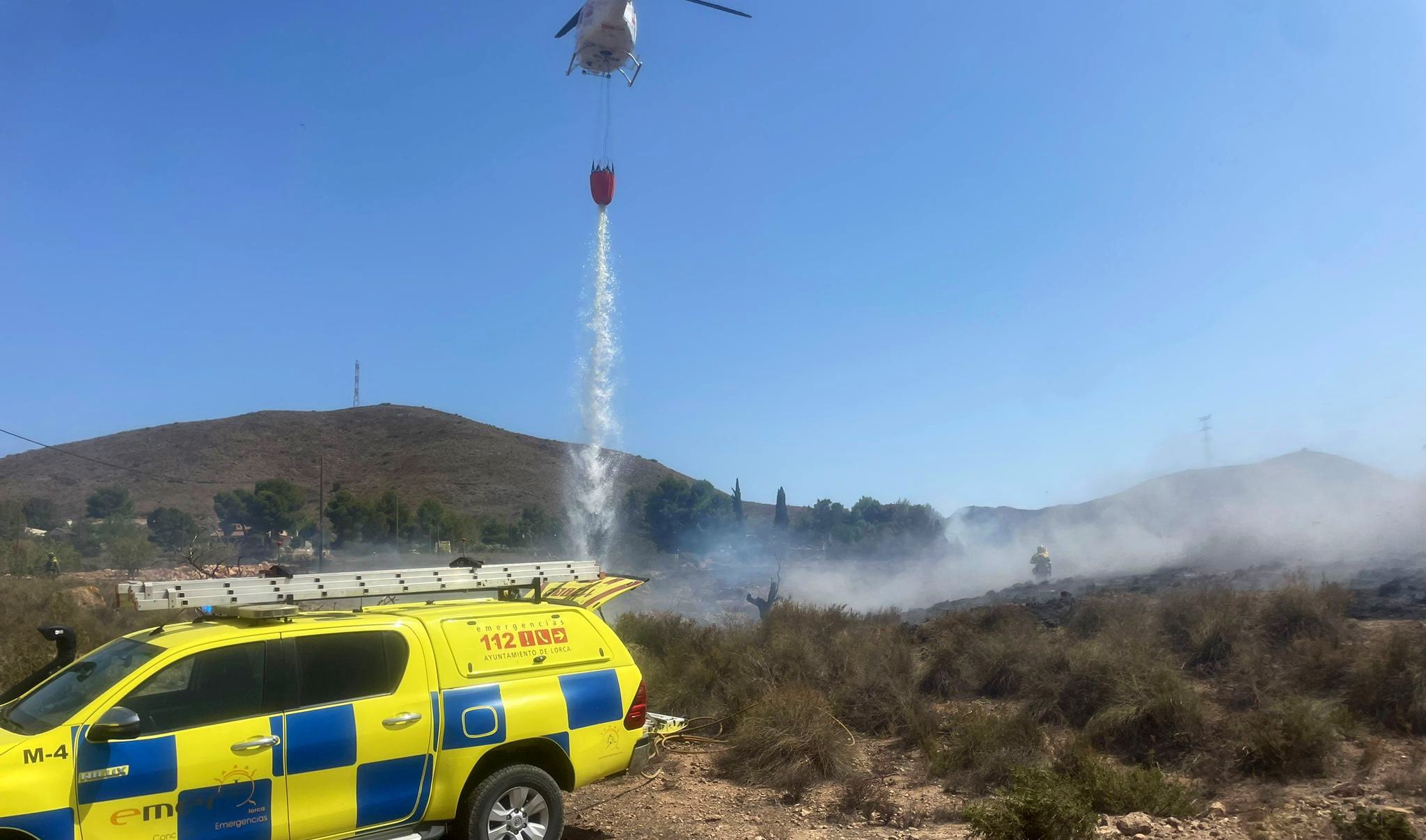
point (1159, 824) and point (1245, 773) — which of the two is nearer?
point (1159, 824)

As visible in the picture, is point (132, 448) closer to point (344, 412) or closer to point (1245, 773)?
point (344, 412)

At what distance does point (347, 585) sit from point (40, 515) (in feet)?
228

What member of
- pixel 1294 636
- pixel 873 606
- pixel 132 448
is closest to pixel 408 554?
pixel 873 606

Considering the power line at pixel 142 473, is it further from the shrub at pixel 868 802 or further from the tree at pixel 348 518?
the shrub at pixel 868 802

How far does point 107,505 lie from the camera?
66.4m

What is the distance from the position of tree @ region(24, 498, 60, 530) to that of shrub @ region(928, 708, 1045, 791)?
225 ft

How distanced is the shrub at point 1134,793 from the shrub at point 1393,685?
11.1 feet

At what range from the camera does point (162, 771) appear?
17.1ft

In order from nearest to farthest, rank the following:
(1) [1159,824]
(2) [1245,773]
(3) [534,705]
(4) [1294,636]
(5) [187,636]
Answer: (5) [187,636] < (3) [534,705] < (1) [1159,824] < (2) [1245,773] < (4) [1294,636]

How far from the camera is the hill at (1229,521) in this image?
38.0 meters

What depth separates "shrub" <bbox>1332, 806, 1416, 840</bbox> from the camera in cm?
605

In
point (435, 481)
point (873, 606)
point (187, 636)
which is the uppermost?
point (435, 481)

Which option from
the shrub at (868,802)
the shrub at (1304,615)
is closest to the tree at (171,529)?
the shrub at (868,802)

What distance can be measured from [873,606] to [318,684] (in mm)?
37538
